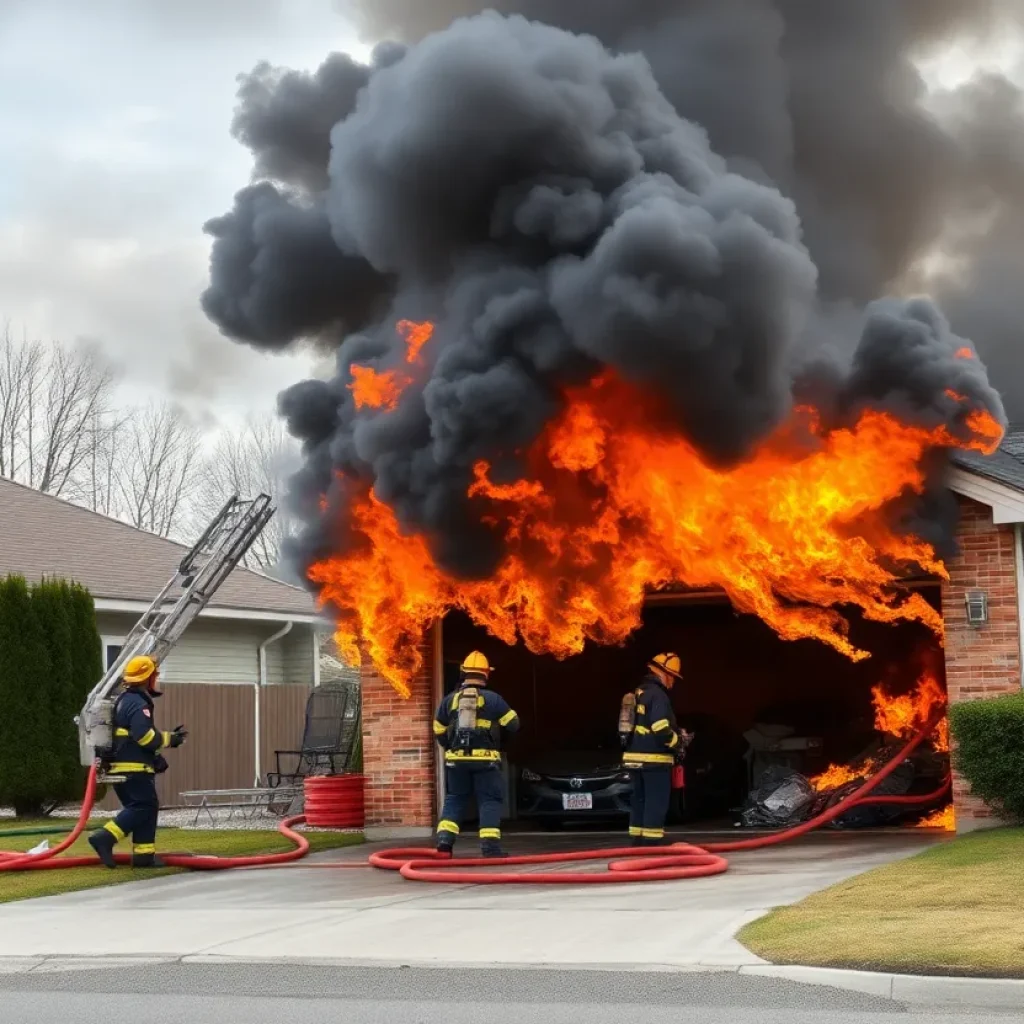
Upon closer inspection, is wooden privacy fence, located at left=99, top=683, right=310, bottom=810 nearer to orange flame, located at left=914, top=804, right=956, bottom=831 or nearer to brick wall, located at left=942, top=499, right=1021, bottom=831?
orange flame, located at left=914, top=804, right=956, bottom=831

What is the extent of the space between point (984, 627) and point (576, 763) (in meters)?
4.52

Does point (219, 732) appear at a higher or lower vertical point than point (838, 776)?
higher

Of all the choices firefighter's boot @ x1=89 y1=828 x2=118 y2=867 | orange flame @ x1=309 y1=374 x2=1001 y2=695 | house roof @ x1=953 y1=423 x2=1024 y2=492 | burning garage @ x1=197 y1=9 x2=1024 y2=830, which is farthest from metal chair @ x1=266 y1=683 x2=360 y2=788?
house roof @ x1=953 y1=423 x2=1024 y2=492

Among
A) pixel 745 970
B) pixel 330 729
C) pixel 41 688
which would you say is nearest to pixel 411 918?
pixel 745 970

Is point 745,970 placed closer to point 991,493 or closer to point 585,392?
point 585,392

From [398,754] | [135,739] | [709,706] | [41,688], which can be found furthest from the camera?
[709,706]

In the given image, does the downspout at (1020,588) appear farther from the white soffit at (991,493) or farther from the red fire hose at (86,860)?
the red fire hose at (86,860)

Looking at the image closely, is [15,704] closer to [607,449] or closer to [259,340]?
[259,340]

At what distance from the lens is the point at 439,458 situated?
11977mm

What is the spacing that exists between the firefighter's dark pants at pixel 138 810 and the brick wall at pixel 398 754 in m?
3.27

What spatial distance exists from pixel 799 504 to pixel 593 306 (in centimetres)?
254

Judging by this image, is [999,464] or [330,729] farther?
[330,729]

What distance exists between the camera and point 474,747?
11797 millimetres

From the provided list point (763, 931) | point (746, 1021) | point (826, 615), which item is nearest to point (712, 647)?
point (826, 615)
